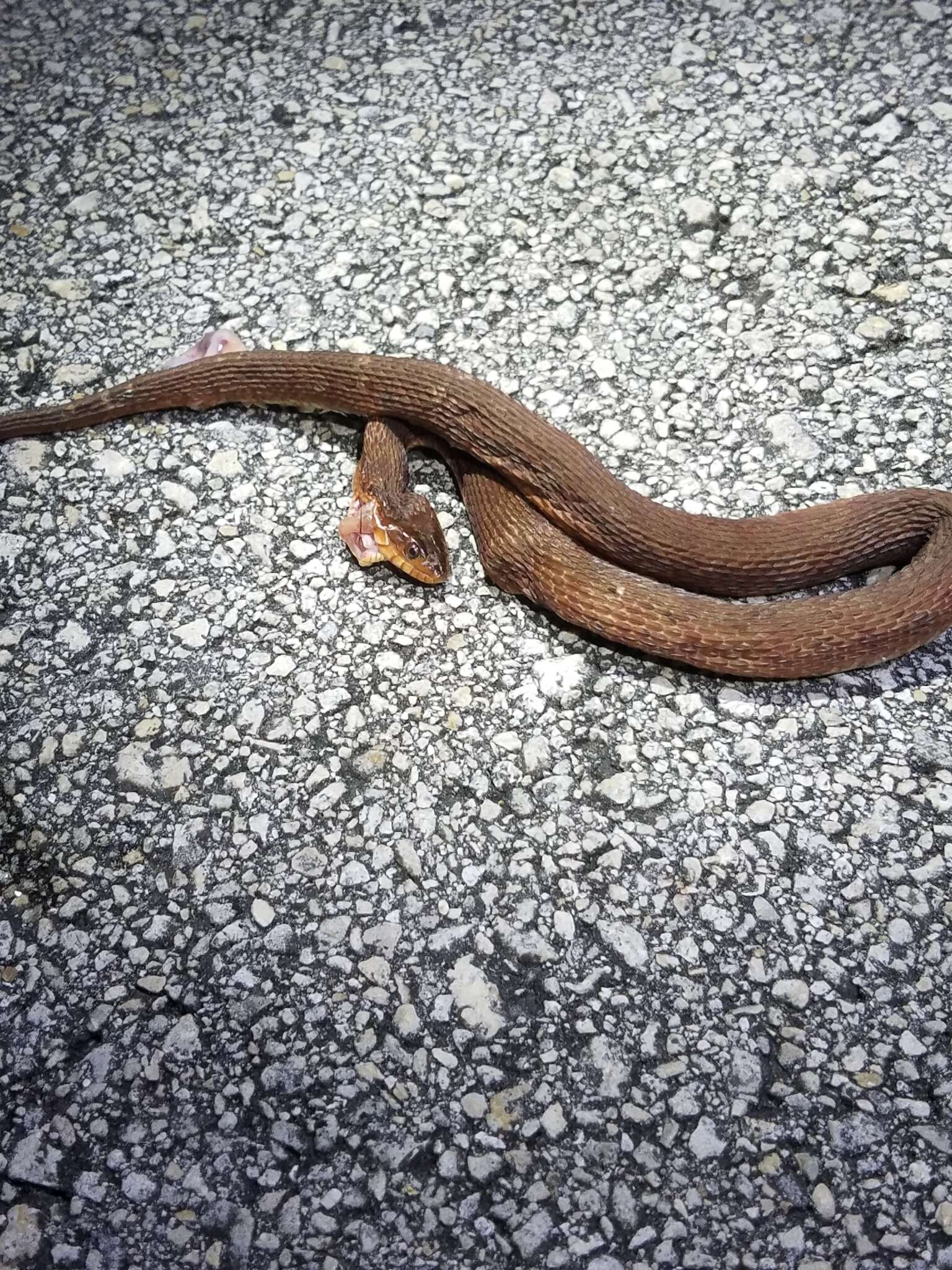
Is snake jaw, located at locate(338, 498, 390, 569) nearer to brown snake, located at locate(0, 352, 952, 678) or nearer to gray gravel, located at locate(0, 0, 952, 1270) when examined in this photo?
gray gravel, located at locate(0, 0, 952, 1270)

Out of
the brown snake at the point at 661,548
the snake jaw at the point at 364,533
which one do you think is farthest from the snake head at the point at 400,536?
the brown snake at the point at 661,548

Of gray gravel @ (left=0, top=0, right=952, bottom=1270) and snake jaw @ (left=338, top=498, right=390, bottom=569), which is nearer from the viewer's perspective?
gray gravel @ (left=0, top=0, right=952, bottom=1270)

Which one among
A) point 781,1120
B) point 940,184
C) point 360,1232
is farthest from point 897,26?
point 360,1232

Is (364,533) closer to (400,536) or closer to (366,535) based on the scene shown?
(366,535)

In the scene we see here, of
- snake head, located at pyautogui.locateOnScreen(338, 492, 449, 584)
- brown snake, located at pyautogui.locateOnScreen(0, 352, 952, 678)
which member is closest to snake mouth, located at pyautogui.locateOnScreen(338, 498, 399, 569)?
snake head, located at pyautogui.locateOnScreen(338, 492, 449, 584)

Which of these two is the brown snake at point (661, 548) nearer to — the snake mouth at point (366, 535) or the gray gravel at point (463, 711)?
the gray gravel at point (463, 711)

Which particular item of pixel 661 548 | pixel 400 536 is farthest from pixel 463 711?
pixel 661 548
